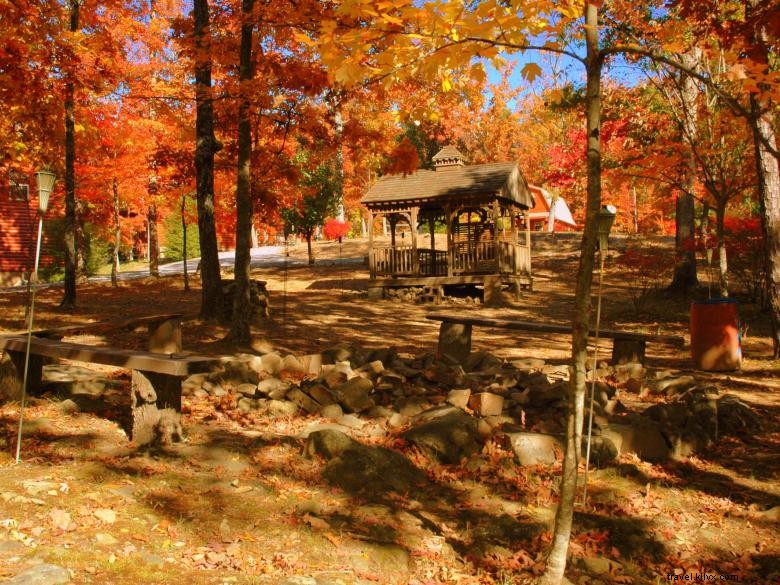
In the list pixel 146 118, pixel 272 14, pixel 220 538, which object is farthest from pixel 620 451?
pixel 146 118

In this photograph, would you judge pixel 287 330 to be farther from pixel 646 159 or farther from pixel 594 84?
pixel 594 84

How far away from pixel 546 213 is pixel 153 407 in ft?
150

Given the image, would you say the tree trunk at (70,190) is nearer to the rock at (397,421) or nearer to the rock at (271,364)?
the rock at (271,364)

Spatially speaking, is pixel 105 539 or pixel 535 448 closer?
pixel 105 539

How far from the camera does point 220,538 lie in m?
3.65

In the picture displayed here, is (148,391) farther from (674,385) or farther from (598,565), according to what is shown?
(674,385)

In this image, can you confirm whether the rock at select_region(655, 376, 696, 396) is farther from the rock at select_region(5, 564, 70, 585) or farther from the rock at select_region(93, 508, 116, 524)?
the rock at select_region(5, 564, 70, 585)

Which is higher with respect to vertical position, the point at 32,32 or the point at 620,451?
the point at 32,32

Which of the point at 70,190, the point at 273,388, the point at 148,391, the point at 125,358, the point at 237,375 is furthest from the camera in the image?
the point at 70,190

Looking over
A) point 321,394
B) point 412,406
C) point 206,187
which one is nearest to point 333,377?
point 321,394

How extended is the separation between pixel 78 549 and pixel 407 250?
17019 mm

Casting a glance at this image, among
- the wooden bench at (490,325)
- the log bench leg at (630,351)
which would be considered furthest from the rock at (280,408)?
the log bench leg at (630,351)

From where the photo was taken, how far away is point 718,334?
8.63 m

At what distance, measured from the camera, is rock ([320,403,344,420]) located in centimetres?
614
